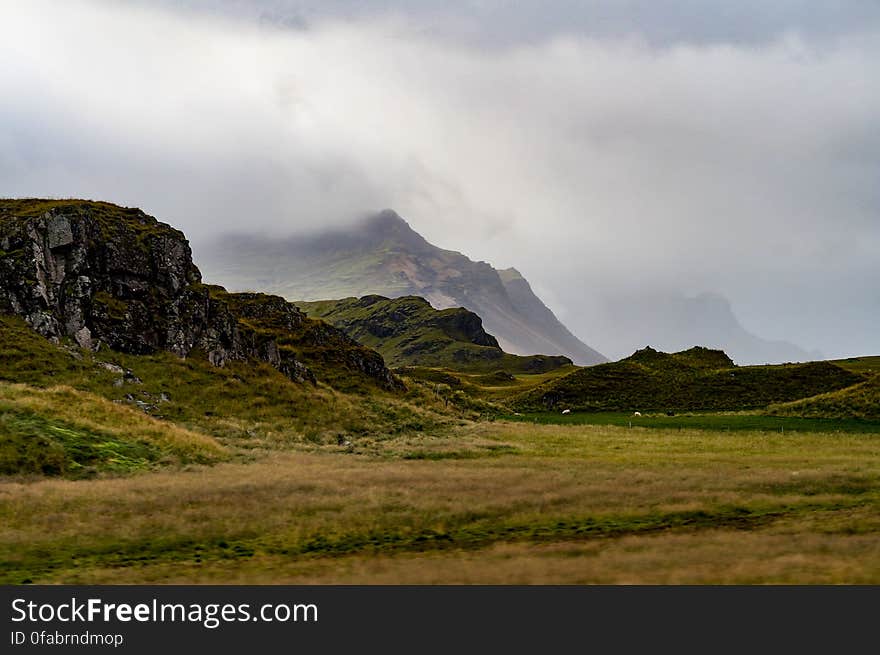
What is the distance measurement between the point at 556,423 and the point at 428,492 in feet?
196

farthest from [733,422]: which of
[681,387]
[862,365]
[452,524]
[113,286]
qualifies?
[862,365]

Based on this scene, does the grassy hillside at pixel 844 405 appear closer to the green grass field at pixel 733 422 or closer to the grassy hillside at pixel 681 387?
the green grass field at pixel 733 422

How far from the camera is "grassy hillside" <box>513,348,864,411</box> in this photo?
366 feet

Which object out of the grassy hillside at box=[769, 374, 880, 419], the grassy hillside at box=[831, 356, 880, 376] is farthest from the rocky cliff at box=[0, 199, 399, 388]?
the grassy hillside at box=[831, 356, 880, 376]

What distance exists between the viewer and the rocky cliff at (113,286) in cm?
6344

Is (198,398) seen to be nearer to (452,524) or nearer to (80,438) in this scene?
(80,438)

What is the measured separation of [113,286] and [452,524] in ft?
192

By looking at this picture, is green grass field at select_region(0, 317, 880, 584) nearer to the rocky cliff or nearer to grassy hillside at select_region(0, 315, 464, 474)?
grassy hillside at select_region(0, 315, 464, 474)

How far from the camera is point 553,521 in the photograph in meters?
25.3

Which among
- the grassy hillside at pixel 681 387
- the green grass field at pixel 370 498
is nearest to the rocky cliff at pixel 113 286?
the green grass field at pixel 370 498

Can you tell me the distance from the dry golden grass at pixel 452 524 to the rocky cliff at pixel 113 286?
107ft

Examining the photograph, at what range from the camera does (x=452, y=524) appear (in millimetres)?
25188
